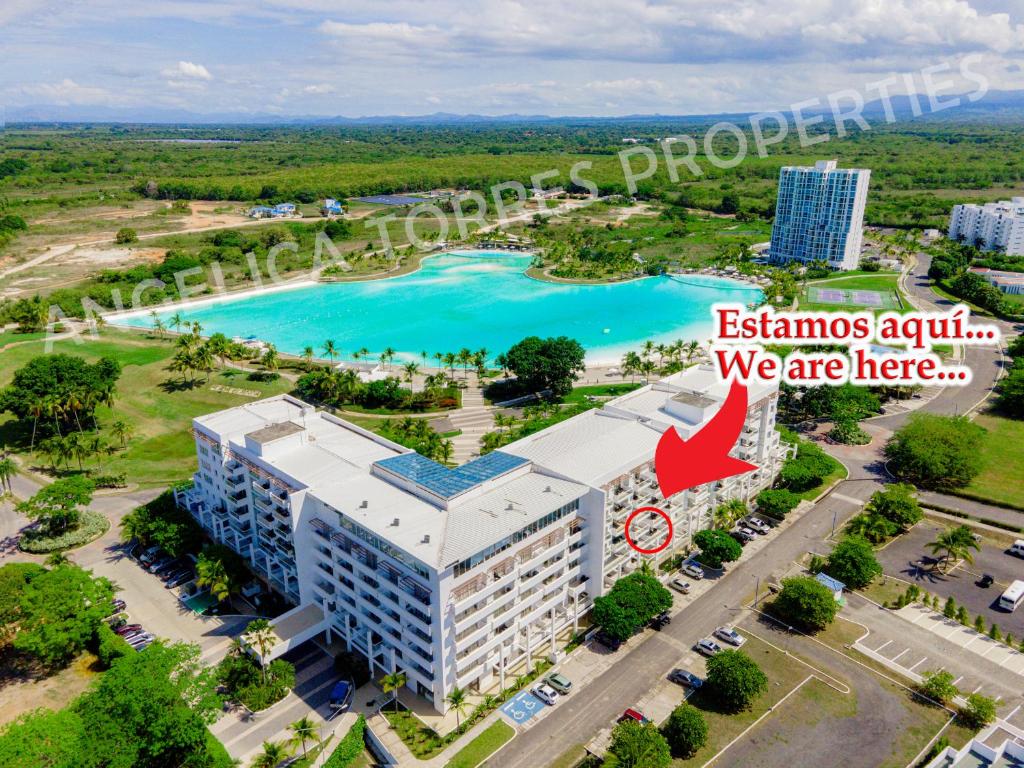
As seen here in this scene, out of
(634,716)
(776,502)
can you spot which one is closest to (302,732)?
(634,716)

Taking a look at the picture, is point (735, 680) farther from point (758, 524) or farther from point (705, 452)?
point (758, 524)

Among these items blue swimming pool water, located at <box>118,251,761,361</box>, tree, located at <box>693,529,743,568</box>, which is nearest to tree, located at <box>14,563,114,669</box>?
tree, located at <box>693,529,743,568</box>

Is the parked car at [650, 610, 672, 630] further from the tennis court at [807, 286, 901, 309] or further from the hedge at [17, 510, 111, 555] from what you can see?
the tennis court at [807, 286, 901, 309]

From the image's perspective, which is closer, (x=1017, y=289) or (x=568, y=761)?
(x=568, y=761)

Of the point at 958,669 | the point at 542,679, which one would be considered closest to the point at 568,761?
the point at 542,679

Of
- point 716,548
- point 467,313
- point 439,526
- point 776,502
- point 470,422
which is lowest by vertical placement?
point 470,422

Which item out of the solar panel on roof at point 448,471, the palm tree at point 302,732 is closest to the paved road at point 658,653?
the palm tree at point 302,732

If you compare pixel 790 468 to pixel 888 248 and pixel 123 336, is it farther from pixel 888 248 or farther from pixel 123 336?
pixel 888 248
